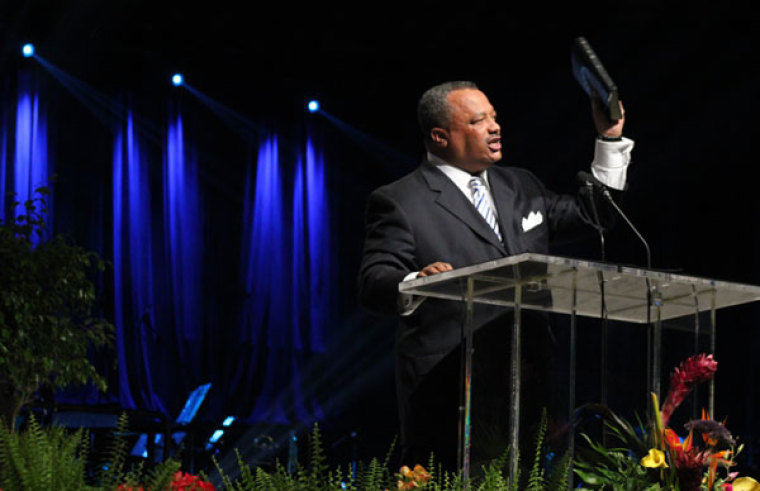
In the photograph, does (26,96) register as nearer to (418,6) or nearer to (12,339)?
(418,6)

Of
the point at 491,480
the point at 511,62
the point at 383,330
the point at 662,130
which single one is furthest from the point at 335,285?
the point at 491,480

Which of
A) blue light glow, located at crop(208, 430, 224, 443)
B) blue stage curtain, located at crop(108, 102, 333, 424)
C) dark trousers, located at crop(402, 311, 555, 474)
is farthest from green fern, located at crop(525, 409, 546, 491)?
blue stage curtain, located at crop(108, 102, 333, 424)

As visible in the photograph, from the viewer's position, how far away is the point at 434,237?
2.10 metres

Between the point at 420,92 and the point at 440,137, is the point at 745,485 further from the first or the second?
the point at 420,92

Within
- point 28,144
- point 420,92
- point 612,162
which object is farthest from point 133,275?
point 612,162

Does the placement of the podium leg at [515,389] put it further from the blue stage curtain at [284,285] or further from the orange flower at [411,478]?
the blue stage curtain at [284,285]

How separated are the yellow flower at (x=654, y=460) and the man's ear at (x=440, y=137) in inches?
37.6

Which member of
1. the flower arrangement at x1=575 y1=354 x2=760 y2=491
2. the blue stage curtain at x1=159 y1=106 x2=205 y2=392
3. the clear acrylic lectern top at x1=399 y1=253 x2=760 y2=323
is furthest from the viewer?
the blue stage curtain at x1=159 y1=106 x2=205 y2=392

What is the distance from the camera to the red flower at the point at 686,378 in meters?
1.53

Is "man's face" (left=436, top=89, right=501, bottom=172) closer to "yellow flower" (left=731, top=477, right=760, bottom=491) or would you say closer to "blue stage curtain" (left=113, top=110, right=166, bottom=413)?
"yellow flower" (left=731, top=477, right=760, bottom=491)

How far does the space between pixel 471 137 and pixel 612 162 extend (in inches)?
13.9

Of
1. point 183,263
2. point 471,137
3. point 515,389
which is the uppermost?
point 183,263

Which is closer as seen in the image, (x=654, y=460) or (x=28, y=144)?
(x=654, y=460)

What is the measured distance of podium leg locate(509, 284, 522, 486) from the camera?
1551 millimetres
